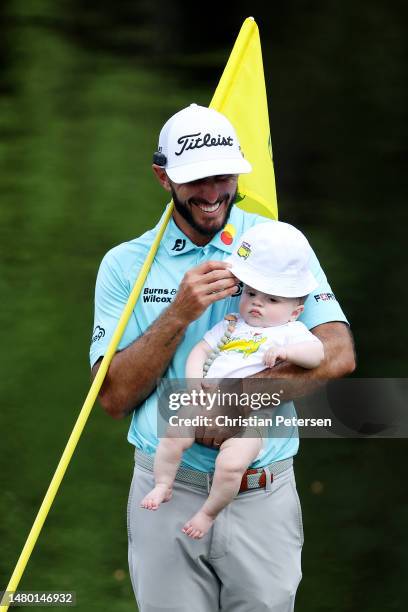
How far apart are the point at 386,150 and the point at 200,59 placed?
0.73m

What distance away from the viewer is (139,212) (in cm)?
471

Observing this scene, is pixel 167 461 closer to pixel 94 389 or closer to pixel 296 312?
pixel 94 389

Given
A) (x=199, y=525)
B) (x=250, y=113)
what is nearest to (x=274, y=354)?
(x=199, y=525)

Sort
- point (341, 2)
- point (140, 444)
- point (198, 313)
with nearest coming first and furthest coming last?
point (198, 313), point (140, 444), point (341, 2)

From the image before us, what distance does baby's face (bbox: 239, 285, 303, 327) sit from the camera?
303 centimetres

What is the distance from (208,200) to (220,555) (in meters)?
0.84

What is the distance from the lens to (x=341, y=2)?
4676 mm

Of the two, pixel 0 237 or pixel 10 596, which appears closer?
pixel 10 596

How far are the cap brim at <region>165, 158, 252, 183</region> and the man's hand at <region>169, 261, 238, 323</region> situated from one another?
7.9 inches

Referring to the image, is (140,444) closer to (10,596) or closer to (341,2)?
(10,596)

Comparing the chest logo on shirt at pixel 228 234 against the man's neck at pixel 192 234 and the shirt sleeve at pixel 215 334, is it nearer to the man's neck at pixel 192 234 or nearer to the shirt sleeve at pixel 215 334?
the man's neck at pixel 192 234

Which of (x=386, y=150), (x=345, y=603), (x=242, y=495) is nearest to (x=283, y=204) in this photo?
(x=386, y=150)

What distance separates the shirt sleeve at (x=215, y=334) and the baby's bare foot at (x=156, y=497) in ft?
1.12

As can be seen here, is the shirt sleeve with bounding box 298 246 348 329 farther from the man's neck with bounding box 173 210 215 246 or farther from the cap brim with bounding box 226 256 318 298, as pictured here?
the man's neck with bounding box 173 210 215 246
